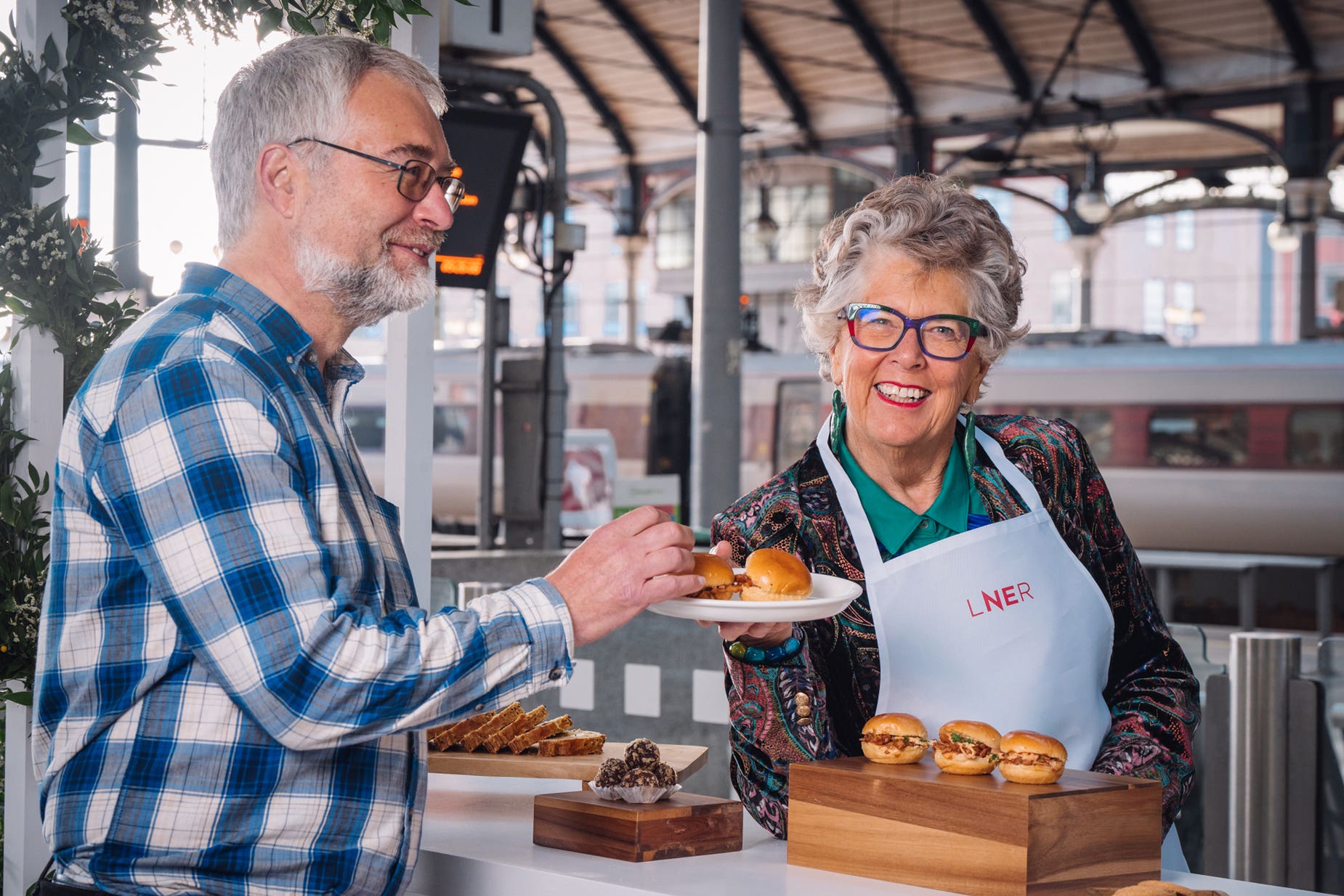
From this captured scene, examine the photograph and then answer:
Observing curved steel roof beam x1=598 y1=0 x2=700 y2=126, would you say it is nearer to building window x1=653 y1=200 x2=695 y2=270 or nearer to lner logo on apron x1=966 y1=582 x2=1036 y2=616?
building window x1=653 y1=200 x2=695 y2=270

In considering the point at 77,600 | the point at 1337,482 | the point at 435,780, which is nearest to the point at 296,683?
the point at 77,600

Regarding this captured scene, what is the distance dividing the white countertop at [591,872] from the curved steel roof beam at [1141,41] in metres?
20.1

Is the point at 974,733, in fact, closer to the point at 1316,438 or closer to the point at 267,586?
the point at 267,586

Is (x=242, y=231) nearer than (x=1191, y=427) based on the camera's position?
Yes

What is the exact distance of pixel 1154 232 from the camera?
1881 inches

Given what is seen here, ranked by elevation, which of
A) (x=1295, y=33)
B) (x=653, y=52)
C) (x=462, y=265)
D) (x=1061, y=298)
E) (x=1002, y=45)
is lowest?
(x=462, y=265)

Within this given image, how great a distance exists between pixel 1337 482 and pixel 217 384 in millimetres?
18112

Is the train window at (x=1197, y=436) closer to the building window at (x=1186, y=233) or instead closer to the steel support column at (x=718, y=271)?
the steel support column at (x=718, y=271)

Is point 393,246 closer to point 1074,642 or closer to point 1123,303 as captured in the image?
point 1074,642

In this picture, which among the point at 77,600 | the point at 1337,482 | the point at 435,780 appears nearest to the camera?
the point at 77,600

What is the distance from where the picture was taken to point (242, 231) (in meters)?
2.16

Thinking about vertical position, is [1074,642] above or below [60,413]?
below

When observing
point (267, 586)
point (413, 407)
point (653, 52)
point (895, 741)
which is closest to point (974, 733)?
point (895, 741)

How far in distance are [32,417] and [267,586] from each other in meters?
1.59
